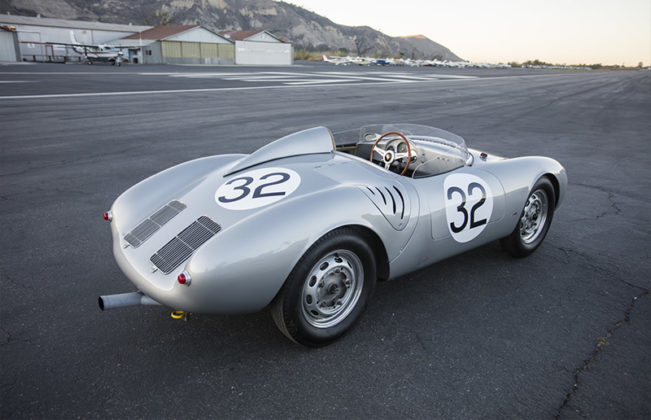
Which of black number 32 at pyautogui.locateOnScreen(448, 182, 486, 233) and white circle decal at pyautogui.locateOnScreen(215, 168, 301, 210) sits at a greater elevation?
white circle decal at pyautogui.locateOnScreen(215, 168, 301, 210)

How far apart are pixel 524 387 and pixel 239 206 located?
1.88m

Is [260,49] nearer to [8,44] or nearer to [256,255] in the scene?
[8,44]

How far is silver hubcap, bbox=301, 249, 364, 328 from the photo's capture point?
245cm

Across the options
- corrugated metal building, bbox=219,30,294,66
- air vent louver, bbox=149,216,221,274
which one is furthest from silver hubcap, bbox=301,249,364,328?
corrugated metal building, bbox=219,30,294,66

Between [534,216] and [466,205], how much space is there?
1166 millimetres

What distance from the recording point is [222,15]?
354ft

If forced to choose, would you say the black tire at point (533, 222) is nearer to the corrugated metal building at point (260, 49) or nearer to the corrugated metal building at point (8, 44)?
the corrugated metal building at point (8, 44)

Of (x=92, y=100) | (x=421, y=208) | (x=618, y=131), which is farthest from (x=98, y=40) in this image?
(x=421, y=208)

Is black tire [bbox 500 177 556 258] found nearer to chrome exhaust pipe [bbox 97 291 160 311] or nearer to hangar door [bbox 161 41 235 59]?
chrome exhaust pipe [bbox 97 291 160 311]

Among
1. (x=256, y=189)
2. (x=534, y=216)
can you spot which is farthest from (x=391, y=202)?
(x=534, y=216)

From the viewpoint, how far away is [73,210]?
4.53 m

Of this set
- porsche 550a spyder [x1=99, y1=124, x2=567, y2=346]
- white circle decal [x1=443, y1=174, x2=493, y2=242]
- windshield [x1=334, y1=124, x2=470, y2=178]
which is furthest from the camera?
windshield [x1=334, y1=124, x2=470, y2=178]

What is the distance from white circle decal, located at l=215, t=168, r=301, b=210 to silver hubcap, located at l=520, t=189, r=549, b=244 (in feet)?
7.27

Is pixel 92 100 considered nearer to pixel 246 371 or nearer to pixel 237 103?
pixel 237 103
